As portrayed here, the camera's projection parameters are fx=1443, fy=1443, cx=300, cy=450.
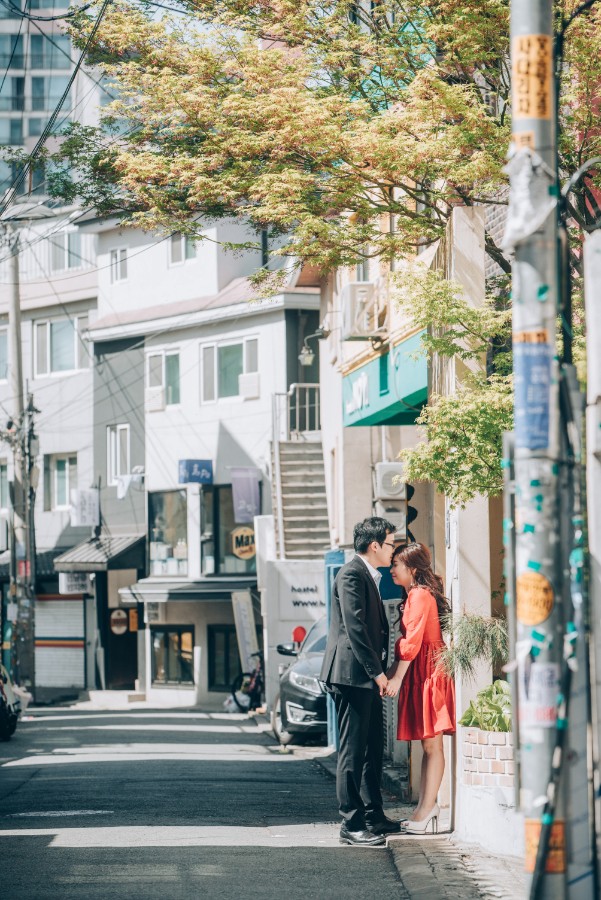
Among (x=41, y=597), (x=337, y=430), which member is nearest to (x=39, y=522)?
(x=41, y=597)

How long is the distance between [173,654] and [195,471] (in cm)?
544

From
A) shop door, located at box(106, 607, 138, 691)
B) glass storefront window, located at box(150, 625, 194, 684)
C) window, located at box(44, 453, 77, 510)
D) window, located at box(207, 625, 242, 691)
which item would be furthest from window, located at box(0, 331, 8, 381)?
window, located at box(207, 625, 242, 691)

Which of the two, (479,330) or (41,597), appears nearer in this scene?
(479,330)

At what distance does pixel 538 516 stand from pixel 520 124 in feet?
4.88

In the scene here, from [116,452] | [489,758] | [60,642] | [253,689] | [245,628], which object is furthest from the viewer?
[60,642]

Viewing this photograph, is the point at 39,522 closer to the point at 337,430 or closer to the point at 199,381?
the point at 199,381

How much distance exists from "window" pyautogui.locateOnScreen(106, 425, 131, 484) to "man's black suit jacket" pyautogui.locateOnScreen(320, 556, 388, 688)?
32526mm

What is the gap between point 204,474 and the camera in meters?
38.9

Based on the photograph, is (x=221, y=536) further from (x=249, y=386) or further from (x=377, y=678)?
(x=377, y=678)

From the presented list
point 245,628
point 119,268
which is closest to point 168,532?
point 245,628

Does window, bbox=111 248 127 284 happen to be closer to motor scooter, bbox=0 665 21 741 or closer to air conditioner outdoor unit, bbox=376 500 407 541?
motor scooter, bbox=0 665 21 741

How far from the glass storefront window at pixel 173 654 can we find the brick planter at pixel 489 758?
30.9 m

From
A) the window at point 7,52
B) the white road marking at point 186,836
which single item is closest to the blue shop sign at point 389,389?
the white road marking at point 186,836

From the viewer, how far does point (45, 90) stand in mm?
72750
